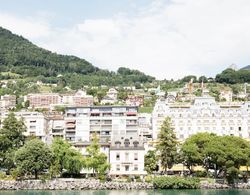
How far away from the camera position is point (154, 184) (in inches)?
1973

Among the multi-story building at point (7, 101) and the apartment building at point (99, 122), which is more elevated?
the multi-story building at point (7, 101)

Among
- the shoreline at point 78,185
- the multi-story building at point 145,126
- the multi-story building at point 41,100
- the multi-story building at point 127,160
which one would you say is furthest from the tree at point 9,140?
the multi-story building at point 41,100

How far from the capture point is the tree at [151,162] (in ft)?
189

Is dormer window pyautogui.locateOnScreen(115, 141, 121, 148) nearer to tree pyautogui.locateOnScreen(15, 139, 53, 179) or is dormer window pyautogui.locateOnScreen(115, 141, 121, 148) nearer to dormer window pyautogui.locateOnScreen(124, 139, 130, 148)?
dormer window pyautogui.locateOnScreen(124, 139, 130, 148)

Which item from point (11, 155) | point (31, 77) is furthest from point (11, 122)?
point (31, 77)

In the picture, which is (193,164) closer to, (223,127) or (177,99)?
(223,127)

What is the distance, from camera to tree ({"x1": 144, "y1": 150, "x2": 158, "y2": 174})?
189 feet

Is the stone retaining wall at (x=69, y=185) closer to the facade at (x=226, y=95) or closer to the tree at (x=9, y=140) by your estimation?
the tree at (x=9, y=140)

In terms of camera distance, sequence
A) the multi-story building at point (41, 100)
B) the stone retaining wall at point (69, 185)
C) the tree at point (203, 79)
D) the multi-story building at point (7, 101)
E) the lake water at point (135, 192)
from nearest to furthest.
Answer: the lake water at point (135, 192) < the stone retaining wall at point (69, 185) < the multi-story building at point (7, 101) < the multi-story building at point (41, 100) < the tree at point (203, 79)

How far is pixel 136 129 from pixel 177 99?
3861 cm

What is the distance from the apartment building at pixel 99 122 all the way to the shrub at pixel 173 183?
1461 inches

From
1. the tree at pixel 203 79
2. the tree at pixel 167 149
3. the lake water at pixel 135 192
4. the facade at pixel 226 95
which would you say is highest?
the tree at pixel 203 79

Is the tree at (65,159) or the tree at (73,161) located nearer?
the tree at (65,159)

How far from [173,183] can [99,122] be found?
4016 centimetres
